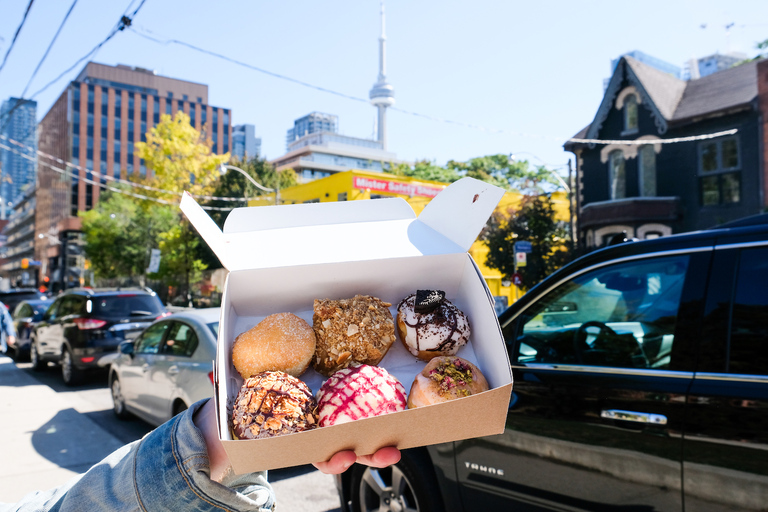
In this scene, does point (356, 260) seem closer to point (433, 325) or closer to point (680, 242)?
point (433, 325)

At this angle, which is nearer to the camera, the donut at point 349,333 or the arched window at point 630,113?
the donut at point 349,333

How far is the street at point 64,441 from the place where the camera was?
5020 millimetres

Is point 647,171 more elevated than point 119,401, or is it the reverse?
point 647,171

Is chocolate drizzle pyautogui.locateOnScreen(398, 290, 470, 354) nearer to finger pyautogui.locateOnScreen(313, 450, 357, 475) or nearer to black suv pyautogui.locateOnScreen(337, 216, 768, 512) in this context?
finger pyautogui.locateOnScreen(313, 450, 357, 475)

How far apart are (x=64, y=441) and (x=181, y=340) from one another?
211 centimetres

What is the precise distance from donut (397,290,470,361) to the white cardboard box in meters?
0.06

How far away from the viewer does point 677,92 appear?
25.5 metres

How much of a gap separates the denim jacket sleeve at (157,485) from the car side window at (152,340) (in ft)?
18.8

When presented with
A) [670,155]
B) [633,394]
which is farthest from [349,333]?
Result: [670,155]

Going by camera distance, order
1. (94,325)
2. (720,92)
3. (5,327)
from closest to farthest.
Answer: (94,325), (5,327), (720,92)

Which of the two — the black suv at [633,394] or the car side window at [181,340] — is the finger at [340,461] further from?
the car side window at [181,340]

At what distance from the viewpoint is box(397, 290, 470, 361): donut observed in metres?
1.82

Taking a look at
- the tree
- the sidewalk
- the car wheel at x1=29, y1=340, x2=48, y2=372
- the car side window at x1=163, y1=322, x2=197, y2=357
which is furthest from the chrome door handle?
the tree

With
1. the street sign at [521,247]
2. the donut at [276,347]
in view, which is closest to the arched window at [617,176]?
the street sign at [521,247]
